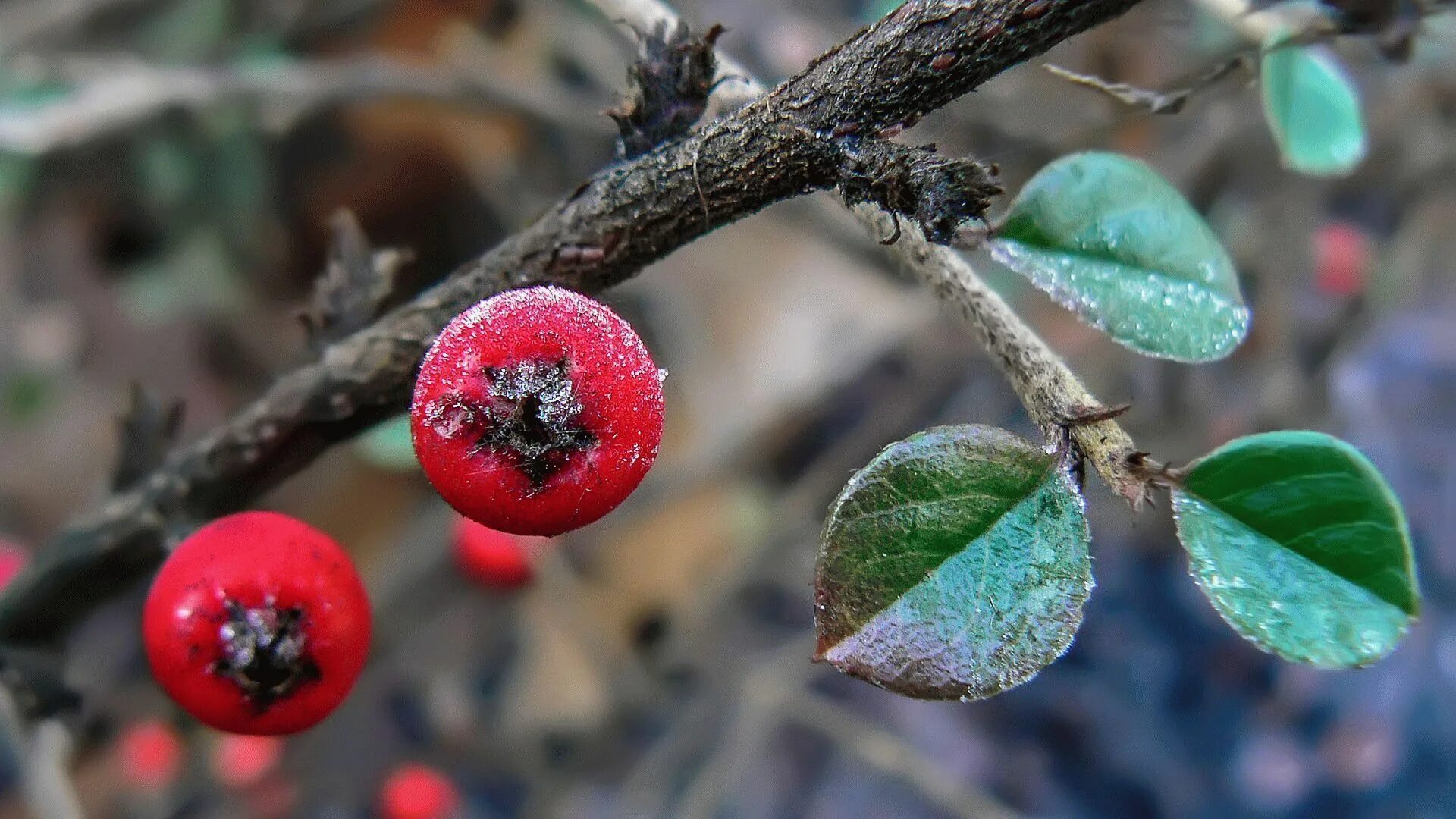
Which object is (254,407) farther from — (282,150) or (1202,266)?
(282,150)

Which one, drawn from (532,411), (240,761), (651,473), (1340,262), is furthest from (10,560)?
(1340,262)

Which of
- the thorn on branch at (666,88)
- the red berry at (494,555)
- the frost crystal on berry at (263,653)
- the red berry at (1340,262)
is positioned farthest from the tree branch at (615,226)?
the red berry at (1340,262)

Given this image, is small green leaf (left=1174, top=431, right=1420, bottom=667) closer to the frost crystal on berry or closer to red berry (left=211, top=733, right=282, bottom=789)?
the frost crystal on berry

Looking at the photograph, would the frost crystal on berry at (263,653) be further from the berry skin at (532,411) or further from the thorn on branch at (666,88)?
the thorn on branch at (666,88)

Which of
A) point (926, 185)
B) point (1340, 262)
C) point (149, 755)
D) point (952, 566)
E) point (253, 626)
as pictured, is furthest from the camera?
point (1340, 262)

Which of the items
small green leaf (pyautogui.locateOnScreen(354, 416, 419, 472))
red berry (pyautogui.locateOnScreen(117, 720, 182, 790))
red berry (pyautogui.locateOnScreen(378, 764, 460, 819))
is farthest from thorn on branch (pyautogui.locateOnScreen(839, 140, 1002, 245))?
red berry (pyautogui.locateOnScreen(117, 720, 182, 790))

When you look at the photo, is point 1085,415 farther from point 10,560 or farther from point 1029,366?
point 10,560

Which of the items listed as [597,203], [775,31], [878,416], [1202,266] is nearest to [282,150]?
[775,31]
